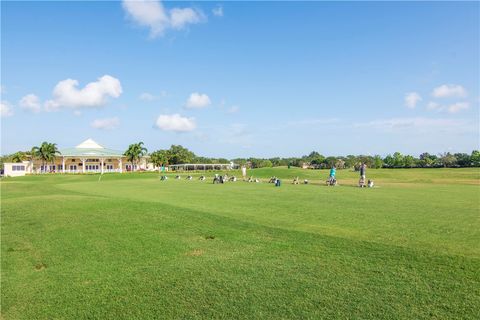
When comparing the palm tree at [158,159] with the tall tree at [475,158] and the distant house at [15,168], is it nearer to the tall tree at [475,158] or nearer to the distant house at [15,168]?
the distant house at [15,168]

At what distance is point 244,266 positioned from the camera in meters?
7.85

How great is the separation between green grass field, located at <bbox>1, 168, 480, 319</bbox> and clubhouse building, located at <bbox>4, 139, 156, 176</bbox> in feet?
280

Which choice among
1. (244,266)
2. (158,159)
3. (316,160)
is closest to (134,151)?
(158,159)

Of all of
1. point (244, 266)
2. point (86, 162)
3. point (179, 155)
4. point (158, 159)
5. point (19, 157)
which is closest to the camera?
point (244, 266)

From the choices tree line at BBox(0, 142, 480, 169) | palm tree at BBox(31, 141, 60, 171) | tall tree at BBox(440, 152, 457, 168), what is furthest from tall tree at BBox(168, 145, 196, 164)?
tall tree at BBox(440, 152, 457, 168)

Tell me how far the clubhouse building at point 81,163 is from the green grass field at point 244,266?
280ft

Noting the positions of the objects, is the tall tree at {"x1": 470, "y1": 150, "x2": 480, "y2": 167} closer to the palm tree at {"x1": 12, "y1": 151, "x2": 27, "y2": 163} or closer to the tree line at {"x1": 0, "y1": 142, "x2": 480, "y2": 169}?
the tree line at {"x1": 0, "y1": 142, "x2": 480, "y2": 169}

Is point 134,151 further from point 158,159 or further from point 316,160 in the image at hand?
point 316,160

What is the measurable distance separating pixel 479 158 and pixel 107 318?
10741 cm

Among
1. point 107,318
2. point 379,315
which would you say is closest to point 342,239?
point 379,315

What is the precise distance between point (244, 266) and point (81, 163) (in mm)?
100360

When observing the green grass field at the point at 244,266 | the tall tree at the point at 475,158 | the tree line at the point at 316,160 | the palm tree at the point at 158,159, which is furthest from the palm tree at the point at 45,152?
the tall tree at the point at 475,158

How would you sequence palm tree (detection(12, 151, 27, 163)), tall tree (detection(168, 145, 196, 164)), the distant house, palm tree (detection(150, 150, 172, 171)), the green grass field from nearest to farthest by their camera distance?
the green grass field, the distant house, palm tree (detection(12, 151, 27, 163)), palm tree (detection(150, 150, 172, 171)), tall tree (detection(168, 145, 196, 164))

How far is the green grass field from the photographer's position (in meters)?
5.99
